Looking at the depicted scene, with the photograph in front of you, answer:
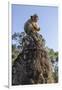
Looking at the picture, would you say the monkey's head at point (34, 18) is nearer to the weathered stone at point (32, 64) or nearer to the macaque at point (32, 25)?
the macaque at point (32, 25)

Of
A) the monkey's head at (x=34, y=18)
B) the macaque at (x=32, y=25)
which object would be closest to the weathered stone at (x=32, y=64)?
the macaque at (x=32, y=25)

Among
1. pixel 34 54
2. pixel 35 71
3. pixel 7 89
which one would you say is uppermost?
pixel 34 54

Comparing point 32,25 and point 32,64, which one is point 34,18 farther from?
point 32,64

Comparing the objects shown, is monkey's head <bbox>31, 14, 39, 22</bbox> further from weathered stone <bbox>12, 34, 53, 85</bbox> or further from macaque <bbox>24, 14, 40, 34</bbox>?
weathered stone <bbox>12, 34, 53, 85</bbox>

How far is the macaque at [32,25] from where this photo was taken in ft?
8.85

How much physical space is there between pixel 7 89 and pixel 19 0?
3.50ft

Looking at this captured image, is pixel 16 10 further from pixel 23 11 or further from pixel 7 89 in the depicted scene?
pixel 7 89

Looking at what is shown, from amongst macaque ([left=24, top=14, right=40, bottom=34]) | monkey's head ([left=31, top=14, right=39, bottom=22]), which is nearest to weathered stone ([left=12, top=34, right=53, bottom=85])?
macaque ([left=24, top=14, right=40, bottom=34])

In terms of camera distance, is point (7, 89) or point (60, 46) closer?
point (7, 89)

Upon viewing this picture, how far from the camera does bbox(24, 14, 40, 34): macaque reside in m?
2.70

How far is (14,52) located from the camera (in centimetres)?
266

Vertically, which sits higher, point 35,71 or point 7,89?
point 35,71

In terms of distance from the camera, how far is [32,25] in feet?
8.91

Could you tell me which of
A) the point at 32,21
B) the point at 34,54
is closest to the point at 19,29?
the point at 32,21
